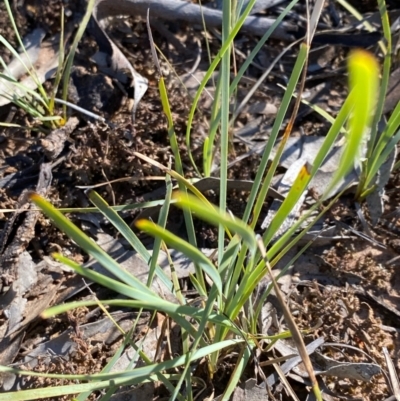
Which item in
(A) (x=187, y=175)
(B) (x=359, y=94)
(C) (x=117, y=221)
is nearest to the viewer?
(B) (x=359, y=94)

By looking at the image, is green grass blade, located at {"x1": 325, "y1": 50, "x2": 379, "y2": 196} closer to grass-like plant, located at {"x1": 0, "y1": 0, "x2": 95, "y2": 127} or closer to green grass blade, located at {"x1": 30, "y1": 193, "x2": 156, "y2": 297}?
green grass blade, located at {"x1": 30, "y1": 193, "x2": 156, "y2": 297}

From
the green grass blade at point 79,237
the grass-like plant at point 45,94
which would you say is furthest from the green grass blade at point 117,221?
the grass-like plant at point 45,94

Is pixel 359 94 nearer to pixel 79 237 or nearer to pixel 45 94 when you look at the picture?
pixel 79 237

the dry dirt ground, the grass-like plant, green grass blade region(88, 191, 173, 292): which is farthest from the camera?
the grass-like plant

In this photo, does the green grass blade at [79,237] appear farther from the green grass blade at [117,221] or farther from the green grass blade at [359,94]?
the green grass blade at [359,94]

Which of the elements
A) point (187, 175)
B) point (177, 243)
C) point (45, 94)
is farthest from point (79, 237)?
point (45, 94)

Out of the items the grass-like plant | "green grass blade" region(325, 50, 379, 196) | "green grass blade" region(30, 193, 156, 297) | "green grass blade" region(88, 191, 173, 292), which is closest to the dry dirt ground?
the grass-like plant

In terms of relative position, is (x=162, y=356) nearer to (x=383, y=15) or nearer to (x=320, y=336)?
(x=320, y=336)

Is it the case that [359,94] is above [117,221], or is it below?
above

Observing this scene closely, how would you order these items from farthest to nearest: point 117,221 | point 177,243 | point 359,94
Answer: point 117,221, point 177,243, point 359,94
